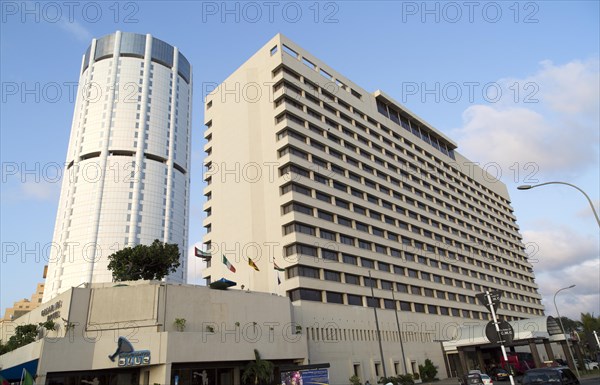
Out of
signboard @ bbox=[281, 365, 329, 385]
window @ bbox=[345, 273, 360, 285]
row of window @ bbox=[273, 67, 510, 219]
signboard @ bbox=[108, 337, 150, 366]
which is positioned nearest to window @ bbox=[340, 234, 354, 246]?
window @ bbox=[345, 273, 360, 285]

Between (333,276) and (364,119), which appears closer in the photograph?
(333,276)

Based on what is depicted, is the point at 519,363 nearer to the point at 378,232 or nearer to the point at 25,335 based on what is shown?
the point at 378,232

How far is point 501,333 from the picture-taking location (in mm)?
16812

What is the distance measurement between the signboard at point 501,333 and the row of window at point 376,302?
124 ft

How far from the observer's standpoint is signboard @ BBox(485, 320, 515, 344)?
54.0ft

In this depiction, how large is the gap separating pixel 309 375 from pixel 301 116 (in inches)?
1662

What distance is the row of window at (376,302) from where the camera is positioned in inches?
2152

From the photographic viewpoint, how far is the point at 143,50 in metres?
159

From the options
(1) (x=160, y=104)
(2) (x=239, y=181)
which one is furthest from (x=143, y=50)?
(2) (x=239, y=181)

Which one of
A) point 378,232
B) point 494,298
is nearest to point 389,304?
point 378,232

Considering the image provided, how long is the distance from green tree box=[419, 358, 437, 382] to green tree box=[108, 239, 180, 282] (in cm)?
3968

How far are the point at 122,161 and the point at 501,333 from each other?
138388mm

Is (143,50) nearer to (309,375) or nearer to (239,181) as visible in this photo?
(239,181)

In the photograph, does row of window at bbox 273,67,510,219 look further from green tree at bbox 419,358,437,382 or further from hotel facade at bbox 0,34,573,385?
green tree at bbox 419,358,437,382
